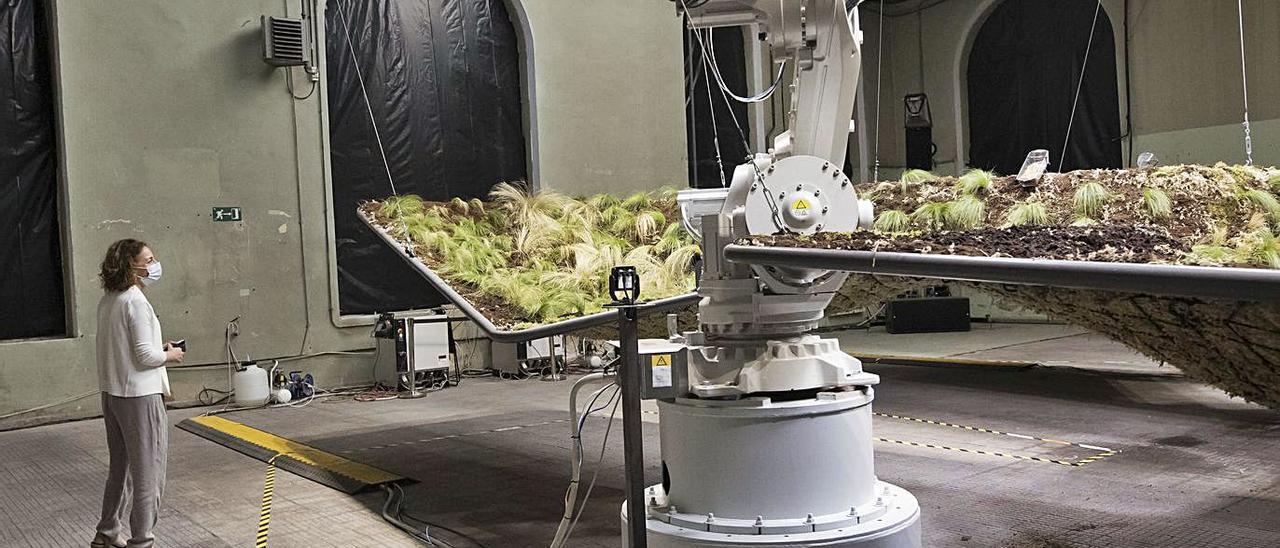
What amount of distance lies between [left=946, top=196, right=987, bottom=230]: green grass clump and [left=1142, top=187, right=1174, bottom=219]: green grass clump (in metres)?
0.80

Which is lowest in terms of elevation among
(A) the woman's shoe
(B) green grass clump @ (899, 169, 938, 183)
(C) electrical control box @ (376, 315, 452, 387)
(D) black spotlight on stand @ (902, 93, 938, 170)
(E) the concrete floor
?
(E) the concrete floor

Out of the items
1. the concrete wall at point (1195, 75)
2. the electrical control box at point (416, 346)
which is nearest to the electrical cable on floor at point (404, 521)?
the electrical control box at point (416, 346)

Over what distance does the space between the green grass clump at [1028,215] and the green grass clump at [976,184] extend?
1.97 feet

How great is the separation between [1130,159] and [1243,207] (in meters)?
9.18

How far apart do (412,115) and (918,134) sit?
23.8 ft

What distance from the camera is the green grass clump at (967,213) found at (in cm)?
476

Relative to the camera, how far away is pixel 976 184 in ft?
17.0

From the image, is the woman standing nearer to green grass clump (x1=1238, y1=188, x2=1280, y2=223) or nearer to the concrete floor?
the concrete floor

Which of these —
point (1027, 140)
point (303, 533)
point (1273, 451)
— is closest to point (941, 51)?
point (1027, 140)

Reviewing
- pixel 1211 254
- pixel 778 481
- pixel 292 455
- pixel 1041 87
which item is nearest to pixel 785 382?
pixel 778 481

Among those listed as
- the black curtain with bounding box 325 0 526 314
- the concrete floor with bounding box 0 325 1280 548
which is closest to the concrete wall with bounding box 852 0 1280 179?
the concrete floor with bounding box 0 325 1280 548

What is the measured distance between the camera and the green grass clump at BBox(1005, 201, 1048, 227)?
4.31 m

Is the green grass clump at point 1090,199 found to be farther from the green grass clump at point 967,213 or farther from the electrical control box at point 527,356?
the electrical control box at point 527,356

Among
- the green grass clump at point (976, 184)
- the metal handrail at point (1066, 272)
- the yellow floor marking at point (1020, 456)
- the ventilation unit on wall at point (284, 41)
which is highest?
the ventilation unit on wall at point (284, 41)
